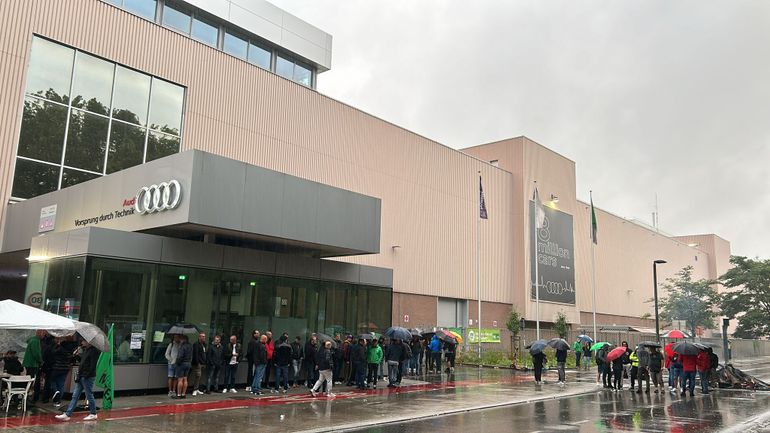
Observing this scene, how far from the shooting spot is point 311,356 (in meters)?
19.0

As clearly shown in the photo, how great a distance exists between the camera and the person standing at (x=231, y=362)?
17.4m

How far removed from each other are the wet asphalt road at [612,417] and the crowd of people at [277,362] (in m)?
5.06

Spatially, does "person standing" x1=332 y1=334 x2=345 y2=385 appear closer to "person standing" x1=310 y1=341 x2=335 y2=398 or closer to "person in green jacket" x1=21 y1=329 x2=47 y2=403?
"person standing" x1=310 y1=341 x2=335 y2=398

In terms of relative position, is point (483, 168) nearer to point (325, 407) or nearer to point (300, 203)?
point (300, 203)

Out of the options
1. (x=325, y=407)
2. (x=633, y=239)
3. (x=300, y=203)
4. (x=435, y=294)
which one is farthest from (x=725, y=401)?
(x=633, y=239)

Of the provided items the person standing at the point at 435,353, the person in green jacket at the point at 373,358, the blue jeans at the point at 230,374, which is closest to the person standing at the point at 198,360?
the blue jeans at the point at 230,374

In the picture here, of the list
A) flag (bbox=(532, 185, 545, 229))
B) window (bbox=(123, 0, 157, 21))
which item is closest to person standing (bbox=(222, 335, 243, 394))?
window (bbox=(123, 0, 157, 21))

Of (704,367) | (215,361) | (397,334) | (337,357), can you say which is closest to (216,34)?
(337,357)

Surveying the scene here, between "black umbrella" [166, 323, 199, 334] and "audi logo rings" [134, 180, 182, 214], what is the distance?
10.5 ft

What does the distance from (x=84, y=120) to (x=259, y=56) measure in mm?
12387

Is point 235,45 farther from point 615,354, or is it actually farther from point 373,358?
point 615,354

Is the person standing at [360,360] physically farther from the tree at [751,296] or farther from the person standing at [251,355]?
the tree at [751,296]

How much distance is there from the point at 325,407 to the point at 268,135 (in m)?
16.3

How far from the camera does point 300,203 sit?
18281 millimetres
